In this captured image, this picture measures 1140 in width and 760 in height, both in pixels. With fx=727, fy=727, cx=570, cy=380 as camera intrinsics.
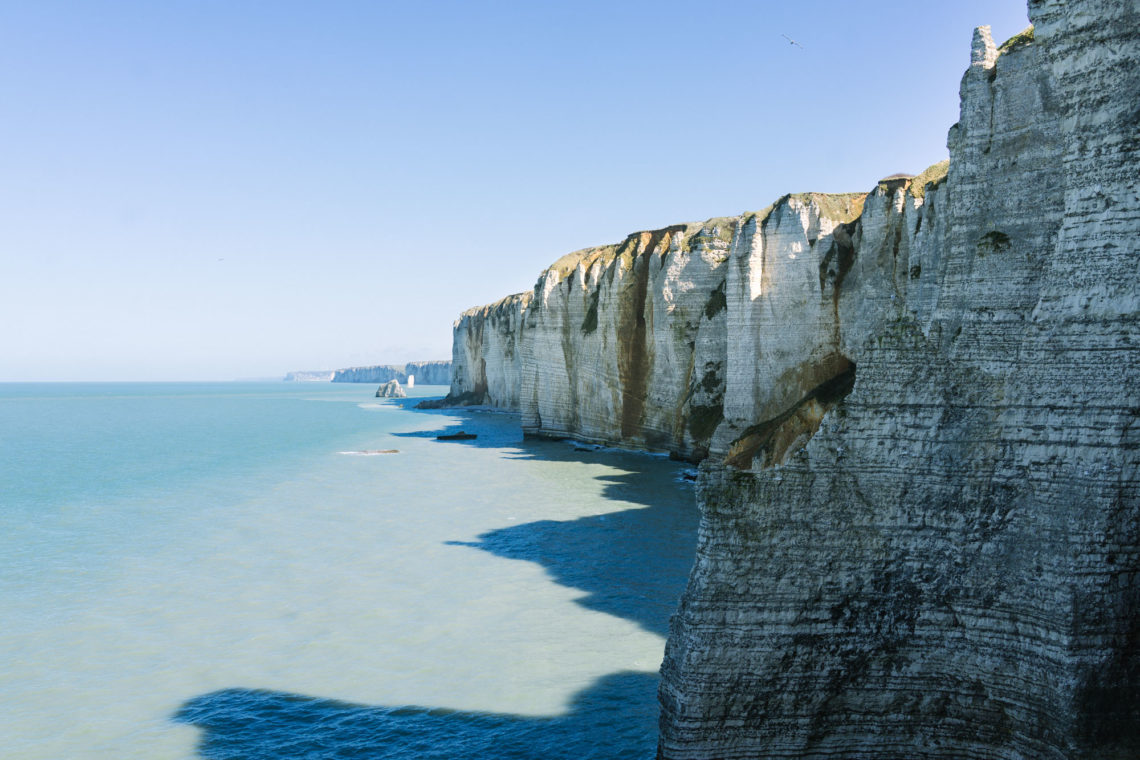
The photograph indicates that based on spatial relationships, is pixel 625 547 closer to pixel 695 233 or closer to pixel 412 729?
pixel 412 729

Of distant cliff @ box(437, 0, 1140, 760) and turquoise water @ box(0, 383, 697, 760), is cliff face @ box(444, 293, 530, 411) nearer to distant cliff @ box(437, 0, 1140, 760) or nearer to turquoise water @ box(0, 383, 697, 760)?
turquoise water @ box(0, 383, 697, 760)

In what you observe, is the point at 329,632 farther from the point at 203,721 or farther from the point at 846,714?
the point at 846,714

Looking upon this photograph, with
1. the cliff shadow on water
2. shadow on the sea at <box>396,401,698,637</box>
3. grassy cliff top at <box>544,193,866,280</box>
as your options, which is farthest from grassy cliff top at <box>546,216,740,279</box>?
the cliff shadow on water

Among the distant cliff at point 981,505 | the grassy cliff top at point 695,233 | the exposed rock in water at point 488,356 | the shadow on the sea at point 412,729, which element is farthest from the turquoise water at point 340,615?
the exposed rock in water at point 488,356

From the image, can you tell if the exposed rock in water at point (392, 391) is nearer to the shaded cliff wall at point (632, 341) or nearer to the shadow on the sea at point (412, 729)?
the shaded cliff wall at point (632, 341)

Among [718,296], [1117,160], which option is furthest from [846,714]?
[718,296]

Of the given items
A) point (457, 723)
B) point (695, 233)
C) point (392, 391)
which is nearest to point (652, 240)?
point (695, 233)
